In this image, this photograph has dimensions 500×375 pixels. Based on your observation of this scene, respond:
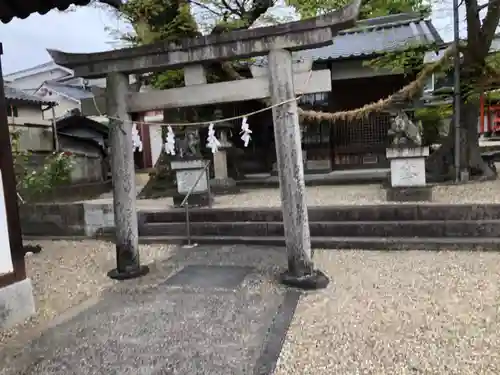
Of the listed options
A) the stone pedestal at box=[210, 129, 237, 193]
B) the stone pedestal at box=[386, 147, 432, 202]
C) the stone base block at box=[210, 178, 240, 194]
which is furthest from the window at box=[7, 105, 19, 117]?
the stone pedestal at box=[386, 147, 432, 202]

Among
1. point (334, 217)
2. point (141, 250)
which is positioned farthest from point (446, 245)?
point (141, 250)

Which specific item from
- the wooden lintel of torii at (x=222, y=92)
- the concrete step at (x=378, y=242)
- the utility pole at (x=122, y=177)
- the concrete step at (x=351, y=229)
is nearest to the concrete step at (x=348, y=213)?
the concrete step at (x=351, y=229)

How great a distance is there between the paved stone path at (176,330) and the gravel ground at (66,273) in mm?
378

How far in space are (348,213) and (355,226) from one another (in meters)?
0.31

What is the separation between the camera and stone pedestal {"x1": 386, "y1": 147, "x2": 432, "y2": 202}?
7.48 meters

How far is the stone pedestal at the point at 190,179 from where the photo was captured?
8.68 m

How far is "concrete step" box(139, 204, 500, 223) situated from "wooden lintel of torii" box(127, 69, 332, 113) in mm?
2787

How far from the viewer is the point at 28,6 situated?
3.75 meters

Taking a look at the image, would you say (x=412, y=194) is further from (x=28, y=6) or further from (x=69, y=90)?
(x=69, y=90)

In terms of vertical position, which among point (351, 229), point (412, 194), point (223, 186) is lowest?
point (351, 229)

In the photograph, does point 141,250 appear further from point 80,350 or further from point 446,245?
point 446,245

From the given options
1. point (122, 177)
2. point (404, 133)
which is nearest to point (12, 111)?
point (122, 177)

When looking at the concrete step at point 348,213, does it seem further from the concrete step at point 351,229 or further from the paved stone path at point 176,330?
the paved stone path at point 176,330

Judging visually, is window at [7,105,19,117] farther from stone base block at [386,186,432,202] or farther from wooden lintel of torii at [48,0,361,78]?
stone base block at [386,186,432,202]
